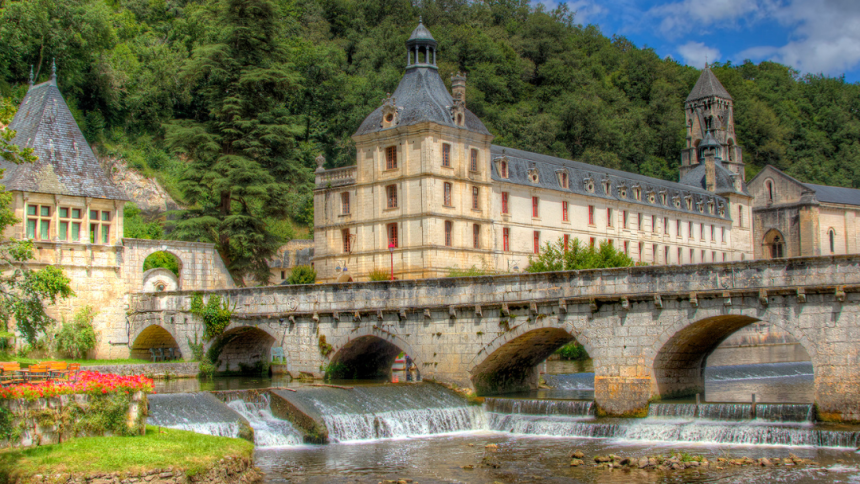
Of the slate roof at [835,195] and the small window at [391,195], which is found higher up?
the slate roof at [835,195]

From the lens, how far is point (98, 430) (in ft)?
62.1

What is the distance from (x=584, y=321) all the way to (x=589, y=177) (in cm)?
3898

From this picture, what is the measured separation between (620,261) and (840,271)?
2159cm

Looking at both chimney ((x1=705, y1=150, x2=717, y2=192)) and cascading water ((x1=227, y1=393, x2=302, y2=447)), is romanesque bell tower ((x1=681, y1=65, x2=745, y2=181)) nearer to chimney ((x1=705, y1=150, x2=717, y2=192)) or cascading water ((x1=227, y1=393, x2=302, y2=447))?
chimney ((x1=705, y1=150, x2=717, y2=192))

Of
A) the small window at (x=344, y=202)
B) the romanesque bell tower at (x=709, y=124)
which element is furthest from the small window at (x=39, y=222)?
the romanesque bell tower at (x=709, y=124)

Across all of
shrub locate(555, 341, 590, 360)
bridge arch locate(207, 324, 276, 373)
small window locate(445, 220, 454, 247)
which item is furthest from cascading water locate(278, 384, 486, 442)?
small window locate(445, 220, 454, 247)

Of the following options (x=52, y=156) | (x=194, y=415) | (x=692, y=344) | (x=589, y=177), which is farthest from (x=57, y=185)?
(x=589, y=177)

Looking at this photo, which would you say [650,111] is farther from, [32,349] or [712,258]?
[32,349]

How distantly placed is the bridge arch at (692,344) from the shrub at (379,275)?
81.6 ft

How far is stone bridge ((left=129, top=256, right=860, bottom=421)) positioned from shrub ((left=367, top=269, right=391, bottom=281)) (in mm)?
15505

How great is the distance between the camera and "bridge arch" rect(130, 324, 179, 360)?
127ft

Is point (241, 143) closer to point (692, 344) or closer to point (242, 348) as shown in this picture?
point (242, 348)

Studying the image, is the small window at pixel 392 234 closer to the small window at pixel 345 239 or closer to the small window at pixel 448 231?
the small window at pixel 448 231

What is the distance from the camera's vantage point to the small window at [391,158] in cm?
5484
